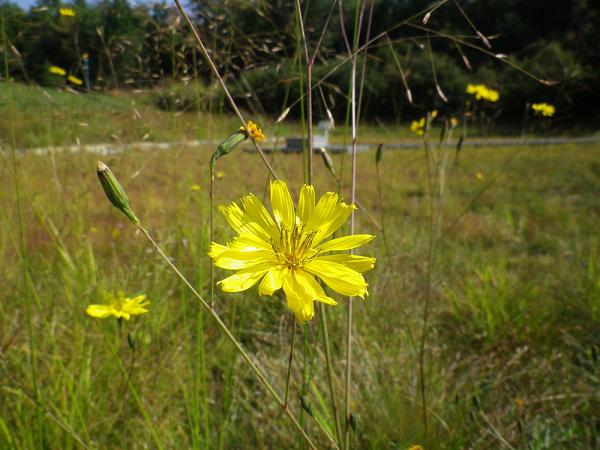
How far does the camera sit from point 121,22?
2461 millimetres

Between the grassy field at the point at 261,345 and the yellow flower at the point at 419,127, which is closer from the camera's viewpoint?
the grassy field at the point at 261,345

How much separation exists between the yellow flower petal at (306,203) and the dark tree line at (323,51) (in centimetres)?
30

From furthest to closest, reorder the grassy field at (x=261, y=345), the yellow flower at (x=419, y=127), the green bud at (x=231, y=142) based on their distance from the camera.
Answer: the yellow flower at (x=419, y=127) < the grassy field at (x=261, y=345) < the green bud at (x=231, y=142)

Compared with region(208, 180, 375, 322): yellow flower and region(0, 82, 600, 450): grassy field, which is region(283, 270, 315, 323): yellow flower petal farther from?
region(0, 82, 600, 450): grassy field

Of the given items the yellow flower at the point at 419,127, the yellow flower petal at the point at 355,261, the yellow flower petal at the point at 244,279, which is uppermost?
the yellow flower at the point at 419,127

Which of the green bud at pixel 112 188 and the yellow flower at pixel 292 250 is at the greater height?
the green bud at pixel 112 188

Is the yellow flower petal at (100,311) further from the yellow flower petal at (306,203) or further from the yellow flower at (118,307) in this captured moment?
the yellow flower petal at (306,203)

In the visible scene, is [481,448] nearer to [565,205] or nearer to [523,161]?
[565,205]

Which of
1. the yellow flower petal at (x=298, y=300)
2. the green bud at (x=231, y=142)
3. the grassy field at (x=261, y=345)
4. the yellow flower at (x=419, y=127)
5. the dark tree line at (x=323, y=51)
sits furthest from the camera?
the yellow flower at (x=419, y=127)

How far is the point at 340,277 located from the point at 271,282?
0.09 metres

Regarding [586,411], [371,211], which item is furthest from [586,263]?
[371,211]

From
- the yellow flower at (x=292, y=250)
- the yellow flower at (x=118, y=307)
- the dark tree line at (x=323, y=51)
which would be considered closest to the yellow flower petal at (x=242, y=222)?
the yellow flower at (x=292, y=250)

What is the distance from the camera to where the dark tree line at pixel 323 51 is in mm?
1544

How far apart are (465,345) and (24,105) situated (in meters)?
2.49
